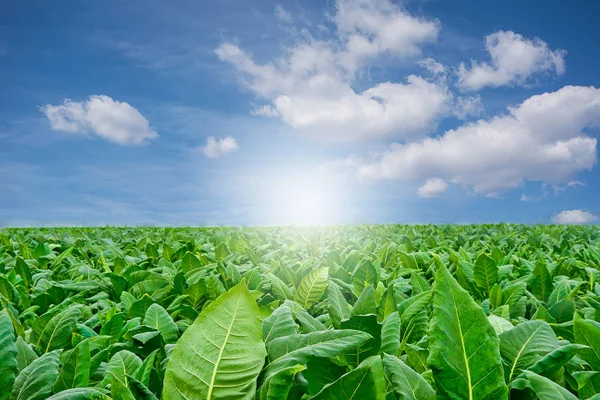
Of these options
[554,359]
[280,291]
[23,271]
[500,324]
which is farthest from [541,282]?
[23,271]

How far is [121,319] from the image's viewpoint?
2023 millimetres

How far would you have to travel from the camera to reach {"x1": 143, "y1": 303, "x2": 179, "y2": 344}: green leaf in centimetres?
195

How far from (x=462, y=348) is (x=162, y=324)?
128 centimetres

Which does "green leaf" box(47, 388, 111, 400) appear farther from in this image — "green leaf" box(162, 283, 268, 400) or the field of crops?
"green leaf" box(162, 283, 268, 400)

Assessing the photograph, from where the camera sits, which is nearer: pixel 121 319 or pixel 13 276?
pixel 121 319

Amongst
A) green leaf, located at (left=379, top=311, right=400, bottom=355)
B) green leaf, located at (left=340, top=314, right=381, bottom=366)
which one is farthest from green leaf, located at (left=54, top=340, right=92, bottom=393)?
green leaf, located at (left=379, top=311, right=400, bottom=355)

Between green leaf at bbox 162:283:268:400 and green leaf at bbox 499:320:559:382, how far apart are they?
0.79 m

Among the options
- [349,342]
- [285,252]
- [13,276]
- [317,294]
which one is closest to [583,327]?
[349,342]

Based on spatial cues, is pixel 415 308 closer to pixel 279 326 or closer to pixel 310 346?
pixel 279 326

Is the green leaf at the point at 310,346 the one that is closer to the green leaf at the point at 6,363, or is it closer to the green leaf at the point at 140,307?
the green leaf at the point at 6,363

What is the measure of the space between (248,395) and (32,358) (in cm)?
91

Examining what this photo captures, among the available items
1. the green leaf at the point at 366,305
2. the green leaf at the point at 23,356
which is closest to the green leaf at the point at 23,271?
the green leaf at the point at 23,356

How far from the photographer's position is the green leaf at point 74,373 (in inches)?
58.2

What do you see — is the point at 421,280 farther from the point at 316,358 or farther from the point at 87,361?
the point at 87,361
